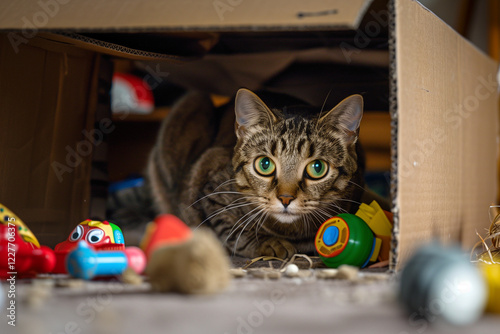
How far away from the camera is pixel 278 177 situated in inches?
50.3

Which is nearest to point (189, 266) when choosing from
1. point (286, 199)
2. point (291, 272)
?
point (291, 272)

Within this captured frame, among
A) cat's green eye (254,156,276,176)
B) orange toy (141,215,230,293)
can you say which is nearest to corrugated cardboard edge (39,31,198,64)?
cat's green eye (254,156,276,176)

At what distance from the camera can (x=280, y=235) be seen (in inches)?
54.7

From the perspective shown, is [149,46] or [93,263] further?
[149,46]

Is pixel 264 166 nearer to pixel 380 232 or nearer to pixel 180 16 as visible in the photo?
pixel 380 232

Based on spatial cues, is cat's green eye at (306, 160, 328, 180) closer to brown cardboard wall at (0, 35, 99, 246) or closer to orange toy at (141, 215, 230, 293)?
orange toy at (141, 215, 230, 293)

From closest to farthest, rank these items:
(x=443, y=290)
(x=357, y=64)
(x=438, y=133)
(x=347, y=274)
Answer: (x=443, y=290)
(x=347, y=274)
(x=438, y=133)
(x=357, y=64)

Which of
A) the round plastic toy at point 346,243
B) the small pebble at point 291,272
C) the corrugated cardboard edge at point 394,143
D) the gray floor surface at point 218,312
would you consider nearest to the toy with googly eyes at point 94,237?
the gray floor surface at point 218,312

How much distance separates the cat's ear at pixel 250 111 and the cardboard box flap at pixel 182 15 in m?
0.40

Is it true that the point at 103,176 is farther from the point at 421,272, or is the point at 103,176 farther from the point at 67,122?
the point at 421,272

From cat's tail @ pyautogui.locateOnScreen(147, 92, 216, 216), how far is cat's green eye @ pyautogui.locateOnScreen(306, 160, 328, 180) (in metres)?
0.60

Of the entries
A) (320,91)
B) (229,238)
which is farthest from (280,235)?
(320,91)

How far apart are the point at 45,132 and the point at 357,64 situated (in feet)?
3.67

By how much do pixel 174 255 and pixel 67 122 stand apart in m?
1.03
